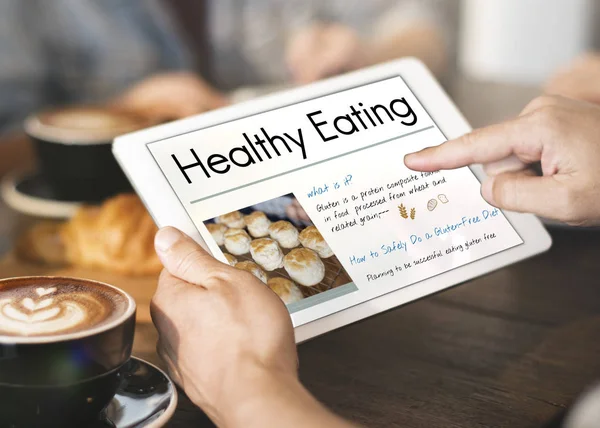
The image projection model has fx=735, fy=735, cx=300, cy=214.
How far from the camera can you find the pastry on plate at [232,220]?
61 centimetres

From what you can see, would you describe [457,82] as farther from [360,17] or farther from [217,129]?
[217,129]

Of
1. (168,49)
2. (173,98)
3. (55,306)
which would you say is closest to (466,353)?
(55,306)

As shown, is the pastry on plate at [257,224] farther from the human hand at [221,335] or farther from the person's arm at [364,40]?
the person's arm at [364,40]

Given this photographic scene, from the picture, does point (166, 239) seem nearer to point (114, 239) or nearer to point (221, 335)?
point (221, 335)

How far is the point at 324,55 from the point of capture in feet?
4.91

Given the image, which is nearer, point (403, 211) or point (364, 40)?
point (403, 211)

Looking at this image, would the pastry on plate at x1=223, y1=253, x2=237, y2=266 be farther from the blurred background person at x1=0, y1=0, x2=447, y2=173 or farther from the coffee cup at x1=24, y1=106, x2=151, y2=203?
the blurred background person at x1=0, y1=0, x2=447, y2=173

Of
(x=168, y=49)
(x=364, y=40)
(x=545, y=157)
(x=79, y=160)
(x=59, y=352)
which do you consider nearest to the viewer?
(x=59, y=352)

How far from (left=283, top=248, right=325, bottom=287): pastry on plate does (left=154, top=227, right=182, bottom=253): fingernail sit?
0.09 meters

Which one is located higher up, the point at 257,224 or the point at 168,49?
the point at 257,224

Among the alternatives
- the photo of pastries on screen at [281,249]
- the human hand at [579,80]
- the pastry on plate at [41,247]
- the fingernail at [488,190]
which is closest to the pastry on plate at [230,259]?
the photo of pastries on screen at [281,249]

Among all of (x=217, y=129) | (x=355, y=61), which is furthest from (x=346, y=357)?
(x=355, y=61)

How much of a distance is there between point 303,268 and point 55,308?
0.67ft

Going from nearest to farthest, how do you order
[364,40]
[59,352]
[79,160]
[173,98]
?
1. [59,352]
2. [79,160]
3. [173,98]
4. [364,40]
